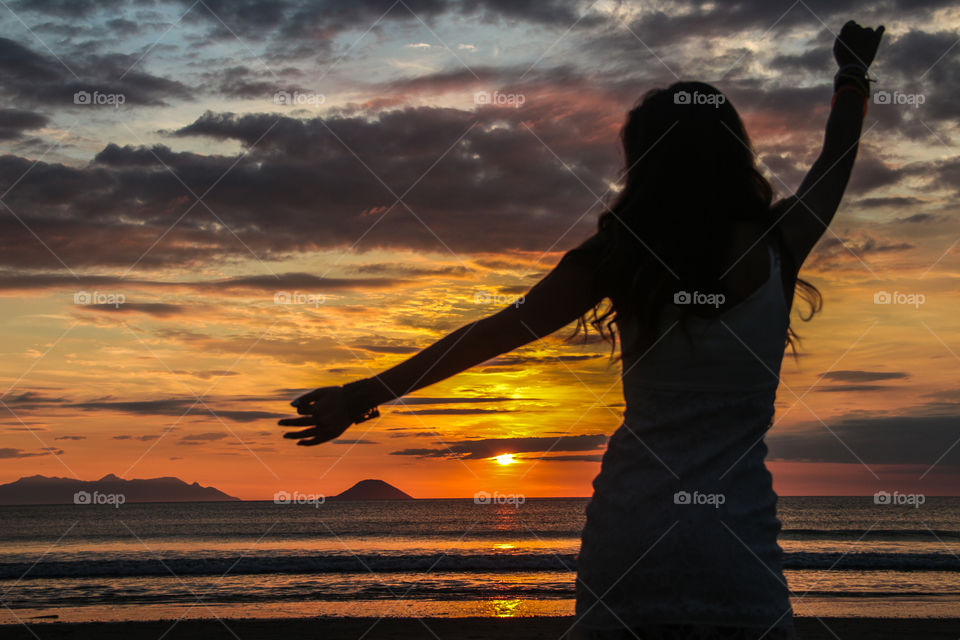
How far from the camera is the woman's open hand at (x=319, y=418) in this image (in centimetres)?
108

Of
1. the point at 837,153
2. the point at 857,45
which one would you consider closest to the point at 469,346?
the point at 837,153

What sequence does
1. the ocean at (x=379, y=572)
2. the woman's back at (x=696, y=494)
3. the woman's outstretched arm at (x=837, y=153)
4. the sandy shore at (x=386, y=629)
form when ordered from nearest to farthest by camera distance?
the woman's back at (x=696, y=494) → the woman's outstretched arm at (x=837, y=153) → the sandy shore at (x=386, y=629) → the ocean at (x=379, y=572)

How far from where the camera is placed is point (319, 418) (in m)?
1.09

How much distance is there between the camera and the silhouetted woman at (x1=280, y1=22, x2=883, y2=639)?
106cm

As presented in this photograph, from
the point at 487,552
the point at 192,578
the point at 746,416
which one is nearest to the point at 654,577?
the point at 746,416

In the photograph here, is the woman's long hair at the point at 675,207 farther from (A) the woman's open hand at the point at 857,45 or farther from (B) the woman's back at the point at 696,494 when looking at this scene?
(A) the woman's open hand at the point at 857,45

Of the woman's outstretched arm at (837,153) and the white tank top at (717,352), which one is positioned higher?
the woman's outstretched arm at (837,153)

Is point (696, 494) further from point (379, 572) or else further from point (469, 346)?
point (379, 572)

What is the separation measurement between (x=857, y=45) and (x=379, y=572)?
20.0 metres

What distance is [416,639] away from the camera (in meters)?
10.2

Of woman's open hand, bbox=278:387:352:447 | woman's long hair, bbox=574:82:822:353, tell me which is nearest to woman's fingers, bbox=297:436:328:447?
woman's open hand, bbox=278:387:352:447

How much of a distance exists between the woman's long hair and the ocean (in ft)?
40.2

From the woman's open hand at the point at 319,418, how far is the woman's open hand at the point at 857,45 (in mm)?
1125

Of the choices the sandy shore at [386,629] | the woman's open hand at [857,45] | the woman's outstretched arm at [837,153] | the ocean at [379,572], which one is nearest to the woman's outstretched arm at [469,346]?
the woman's outstretched arm at [837,153]
